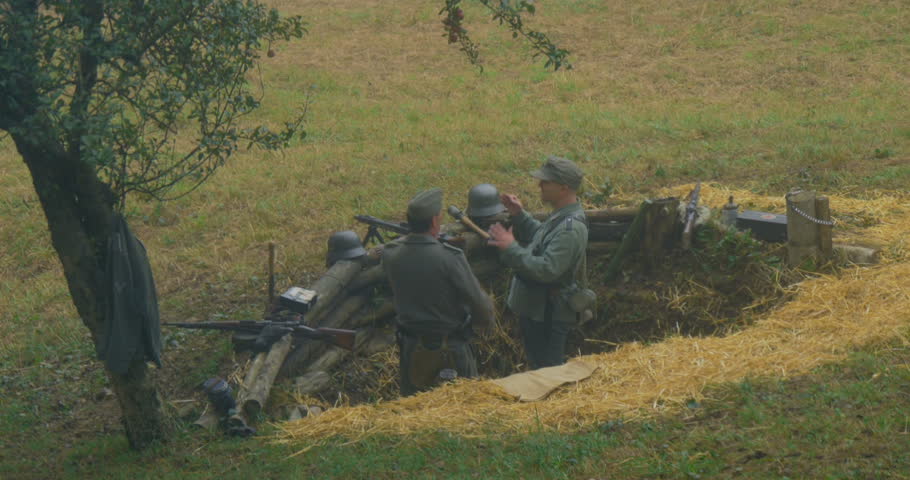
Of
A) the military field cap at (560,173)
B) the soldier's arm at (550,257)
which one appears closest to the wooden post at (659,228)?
the military field cap at (560,173)

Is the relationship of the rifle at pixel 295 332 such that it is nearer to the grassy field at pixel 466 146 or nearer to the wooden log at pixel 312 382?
the wooden log at pixel 312 382

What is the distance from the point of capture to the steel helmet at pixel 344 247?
9805mm

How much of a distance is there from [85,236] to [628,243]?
545 centimetres

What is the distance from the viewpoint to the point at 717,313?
31.5ft

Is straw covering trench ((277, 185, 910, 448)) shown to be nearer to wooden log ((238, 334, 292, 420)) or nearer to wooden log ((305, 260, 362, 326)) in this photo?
wooden log ((238, 334, 292, 420))

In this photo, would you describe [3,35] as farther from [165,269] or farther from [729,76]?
[729,76]

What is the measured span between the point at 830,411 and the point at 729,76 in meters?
16.0

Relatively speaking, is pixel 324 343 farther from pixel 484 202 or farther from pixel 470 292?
pixel 484 202

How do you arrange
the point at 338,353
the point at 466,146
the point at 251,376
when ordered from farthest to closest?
1. the point at 466,146
2. the point at 338,353
3. the point at 251,376

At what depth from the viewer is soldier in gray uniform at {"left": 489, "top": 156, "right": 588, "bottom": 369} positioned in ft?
26.2

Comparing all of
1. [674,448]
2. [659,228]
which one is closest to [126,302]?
[674,448]

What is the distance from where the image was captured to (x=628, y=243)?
10.1 meters

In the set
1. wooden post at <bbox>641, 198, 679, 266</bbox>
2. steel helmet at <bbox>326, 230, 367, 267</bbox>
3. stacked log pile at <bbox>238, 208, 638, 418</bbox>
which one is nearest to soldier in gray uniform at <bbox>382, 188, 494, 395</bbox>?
stacked log pile at <bbox>238, 208, 638, 418</bbox>

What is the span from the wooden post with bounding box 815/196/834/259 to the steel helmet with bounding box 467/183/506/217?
10.4ft
